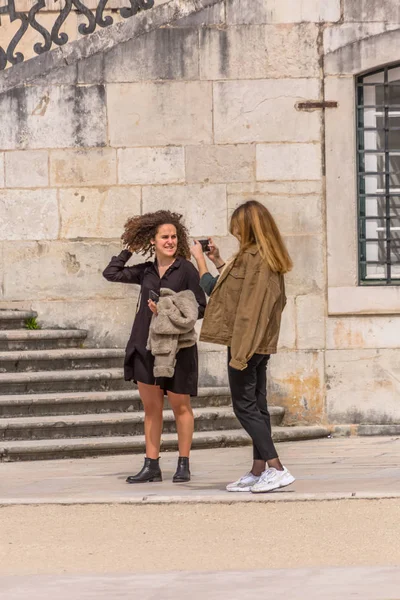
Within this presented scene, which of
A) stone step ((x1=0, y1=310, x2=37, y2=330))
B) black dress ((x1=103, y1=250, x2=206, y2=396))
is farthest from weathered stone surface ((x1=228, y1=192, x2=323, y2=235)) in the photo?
black dress ((x1=103, y1=250, x2=206, y2=396))

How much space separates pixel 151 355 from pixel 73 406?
2.22m

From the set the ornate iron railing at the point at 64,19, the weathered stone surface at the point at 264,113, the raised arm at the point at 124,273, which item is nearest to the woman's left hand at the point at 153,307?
the raised arm at the point at 124,273

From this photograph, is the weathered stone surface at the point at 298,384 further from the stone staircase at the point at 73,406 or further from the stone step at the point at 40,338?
the stone step at the point at 40,338

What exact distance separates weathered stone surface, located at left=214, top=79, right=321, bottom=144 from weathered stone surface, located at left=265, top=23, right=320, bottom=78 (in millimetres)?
103

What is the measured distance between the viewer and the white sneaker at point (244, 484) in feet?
25.9

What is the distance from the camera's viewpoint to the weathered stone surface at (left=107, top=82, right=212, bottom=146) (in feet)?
36.8

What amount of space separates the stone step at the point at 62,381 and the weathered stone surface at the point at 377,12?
3548mm

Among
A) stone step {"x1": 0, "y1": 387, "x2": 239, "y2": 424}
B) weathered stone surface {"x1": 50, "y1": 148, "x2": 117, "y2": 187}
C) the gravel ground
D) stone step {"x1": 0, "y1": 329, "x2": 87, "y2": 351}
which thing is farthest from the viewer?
weathered stone surface {"x1": 50, "y1": 148, "x2": 117, "y2": 187}

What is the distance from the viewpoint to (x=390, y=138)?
11430mm

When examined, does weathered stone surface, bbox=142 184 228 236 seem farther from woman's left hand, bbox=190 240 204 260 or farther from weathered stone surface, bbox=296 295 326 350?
woman's left hand, bbox=190 240 204 260

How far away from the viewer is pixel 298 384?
1116 cm

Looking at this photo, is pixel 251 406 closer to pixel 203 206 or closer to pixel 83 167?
pixel 203 206

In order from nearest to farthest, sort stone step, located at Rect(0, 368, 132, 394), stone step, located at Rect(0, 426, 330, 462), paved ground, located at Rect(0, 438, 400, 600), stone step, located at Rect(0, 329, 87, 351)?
paved ground, located at Rect(0, 438, 400, 600)
stone step, located at Rect(0, 426, 330, 462)
stone step, located at Rect(0, 368, 132, 394)
stone step, located at Rect(0, 329, 87, 351)

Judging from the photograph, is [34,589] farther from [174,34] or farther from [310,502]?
[174,34]
